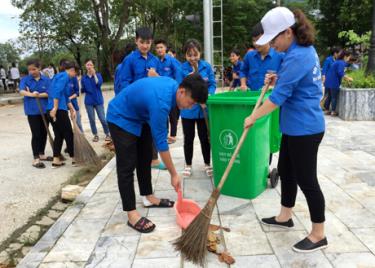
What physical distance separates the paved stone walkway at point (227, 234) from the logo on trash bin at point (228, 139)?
583mm

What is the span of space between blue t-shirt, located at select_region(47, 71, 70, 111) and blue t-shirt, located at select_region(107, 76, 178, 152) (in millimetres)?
2794

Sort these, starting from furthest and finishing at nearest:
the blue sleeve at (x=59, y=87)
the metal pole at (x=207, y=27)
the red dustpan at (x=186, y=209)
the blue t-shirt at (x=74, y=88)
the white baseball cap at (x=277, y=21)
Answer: the metal pole at (x=207, y=27) → the blue t-shirt at (x=74, y=88) → the blue sleeve at (x=59, y=87) → the red dustpan at (x=186, y=209) → the white baseball cap at (x=277, y=21)

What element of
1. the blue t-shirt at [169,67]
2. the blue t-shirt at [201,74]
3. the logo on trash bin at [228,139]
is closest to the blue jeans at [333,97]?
the blue t-shirt at [169,67]

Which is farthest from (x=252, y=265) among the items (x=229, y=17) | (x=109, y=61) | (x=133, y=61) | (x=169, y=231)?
(x=109, y=61)

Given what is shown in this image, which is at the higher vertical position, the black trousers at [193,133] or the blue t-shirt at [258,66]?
the blue t-shirt at [258,66]

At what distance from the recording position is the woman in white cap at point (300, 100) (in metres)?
2.49

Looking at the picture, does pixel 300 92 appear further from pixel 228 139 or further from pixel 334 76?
pixel 334 76

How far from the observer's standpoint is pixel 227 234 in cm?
317

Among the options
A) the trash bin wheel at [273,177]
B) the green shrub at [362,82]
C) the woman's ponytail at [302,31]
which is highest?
the woman's ponytail at [302,31]

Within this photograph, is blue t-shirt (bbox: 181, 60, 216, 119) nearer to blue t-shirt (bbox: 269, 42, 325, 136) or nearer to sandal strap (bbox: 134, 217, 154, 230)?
sandal strap (bbox: 134, 217, 154, 230)

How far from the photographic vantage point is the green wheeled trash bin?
365cm

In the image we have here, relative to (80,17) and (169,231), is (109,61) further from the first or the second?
(169,231)

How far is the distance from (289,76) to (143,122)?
1.30m

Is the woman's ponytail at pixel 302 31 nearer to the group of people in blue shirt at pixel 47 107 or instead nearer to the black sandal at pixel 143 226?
the black sandal at pixel 143 226
